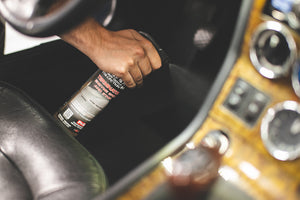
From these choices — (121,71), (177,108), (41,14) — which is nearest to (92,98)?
(121,71)

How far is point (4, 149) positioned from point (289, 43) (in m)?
0.71

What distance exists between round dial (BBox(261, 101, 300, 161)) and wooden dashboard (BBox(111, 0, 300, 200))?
11mm

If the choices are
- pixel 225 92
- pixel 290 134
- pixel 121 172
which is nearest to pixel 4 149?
pixel 121 172

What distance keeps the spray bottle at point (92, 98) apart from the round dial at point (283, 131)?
1.37 ft

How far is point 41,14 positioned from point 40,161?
1.15 feet

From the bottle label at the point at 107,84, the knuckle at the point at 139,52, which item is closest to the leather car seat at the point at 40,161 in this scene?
the bottle label at the point at 107,84

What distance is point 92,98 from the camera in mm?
832

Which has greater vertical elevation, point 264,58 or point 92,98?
point 264,58

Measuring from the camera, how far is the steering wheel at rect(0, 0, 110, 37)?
0.54m

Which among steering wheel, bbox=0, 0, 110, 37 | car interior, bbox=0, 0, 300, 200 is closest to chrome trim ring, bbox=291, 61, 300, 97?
car interior, bbox=0, 0, 300, 200

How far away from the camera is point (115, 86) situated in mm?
829

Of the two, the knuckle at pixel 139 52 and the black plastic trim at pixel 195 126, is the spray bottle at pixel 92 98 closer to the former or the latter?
the knuckle at pixel 139 52

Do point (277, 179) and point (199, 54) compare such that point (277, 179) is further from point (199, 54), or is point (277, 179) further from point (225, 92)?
point (199, 54)

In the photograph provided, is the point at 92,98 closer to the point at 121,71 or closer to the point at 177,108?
Result: the point at 121,71
